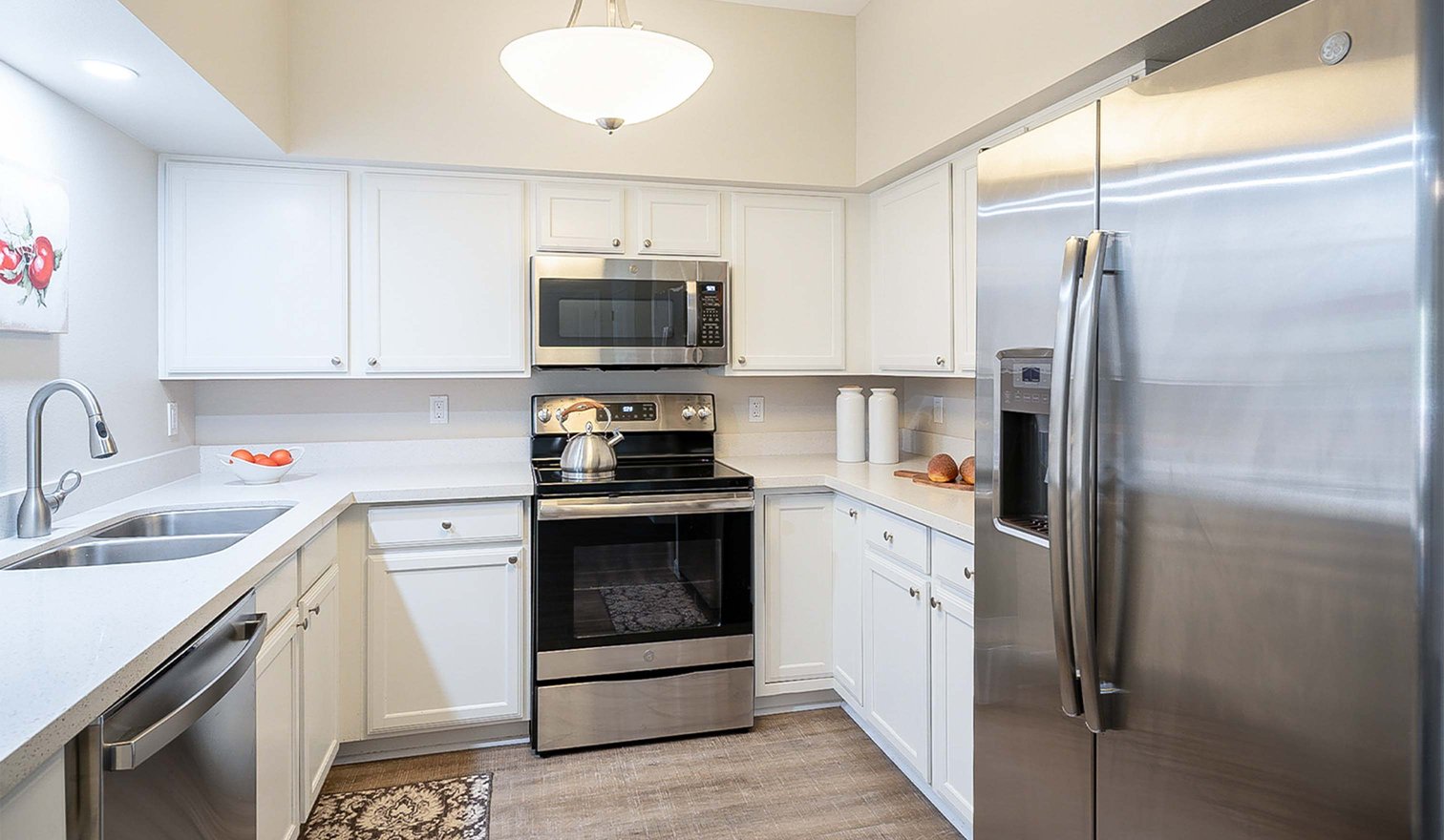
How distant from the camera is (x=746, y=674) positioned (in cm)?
294

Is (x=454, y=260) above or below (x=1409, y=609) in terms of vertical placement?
above

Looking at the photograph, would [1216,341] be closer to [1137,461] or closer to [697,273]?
[1137,461]

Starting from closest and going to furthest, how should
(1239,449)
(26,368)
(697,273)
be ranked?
(1239,449) → (26,368) → (697,273)

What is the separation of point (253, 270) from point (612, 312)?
1237 millimetres

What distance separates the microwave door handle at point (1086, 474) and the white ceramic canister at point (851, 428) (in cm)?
203

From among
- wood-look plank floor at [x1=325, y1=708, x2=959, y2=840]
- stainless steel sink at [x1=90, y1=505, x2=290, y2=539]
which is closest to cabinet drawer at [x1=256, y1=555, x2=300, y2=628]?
stainless steel sink at [x1=90, y1=505, x2=290, y2=539]

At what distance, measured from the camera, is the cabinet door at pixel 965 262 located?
2611mm

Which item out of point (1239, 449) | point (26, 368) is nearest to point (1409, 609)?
point (1239, 449)

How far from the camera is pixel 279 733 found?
1.93 metres

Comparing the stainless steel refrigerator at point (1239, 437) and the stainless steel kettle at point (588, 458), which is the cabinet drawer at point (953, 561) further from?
the stainless steel kettle at point (588, 458)

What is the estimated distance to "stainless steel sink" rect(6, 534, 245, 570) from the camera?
6.10ft

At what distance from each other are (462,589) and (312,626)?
535 millimetres

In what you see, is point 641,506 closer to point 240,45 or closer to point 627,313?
point 627,313

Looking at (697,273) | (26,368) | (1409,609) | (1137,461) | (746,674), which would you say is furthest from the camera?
(697,273)
